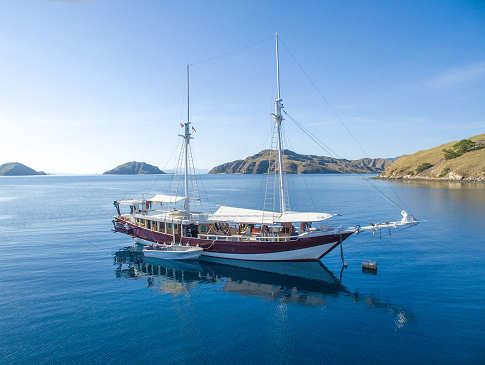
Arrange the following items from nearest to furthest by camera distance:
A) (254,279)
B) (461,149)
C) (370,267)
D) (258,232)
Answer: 1. (254,279)
2. (370,267)
3. (258,232)
4. (461,149)

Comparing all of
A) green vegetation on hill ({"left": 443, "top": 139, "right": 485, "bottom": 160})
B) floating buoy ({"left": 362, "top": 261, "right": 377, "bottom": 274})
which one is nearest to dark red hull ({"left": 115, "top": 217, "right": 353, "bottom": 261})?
floating buoy ({"left": 362, "top": 261, "right": 377, "bottom": 274})

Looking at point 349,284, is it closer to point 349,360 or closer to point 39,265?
point 349,360

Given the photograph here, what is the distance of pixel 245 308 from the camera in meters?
22.2

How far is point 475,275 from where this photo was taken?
1080 inches

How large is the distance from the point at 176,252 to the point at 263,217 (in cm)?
1166

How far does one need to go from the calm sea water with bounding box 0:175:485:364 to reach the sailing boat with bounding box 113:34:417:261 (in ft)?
6.91

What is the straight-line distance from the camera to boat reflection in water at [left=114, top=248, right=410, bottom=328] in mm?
23906

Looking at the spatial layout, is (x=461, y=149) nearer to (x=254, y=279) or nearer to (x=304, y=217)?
(x=304, y=217)

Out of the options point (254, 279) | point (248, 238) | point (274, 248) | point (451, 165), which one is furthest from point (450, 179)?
point (254, 279)

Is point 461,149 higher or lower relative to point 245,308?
higher

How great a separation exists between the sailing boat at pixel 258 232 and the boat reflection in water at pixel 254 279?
4.31 feet

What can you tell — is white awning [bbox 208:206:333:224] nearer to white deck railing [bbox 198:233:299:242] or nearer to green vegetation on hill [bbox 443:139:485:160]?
white deck railing [bbox 198:233:299:242]

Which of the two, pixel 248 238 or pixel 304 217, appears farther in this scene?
pixel 248 238

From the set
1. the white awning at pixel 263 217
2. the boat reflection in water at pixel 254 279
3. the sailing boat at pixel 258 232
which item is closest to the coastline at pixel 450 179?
the sailing boat at pixel 258 232
